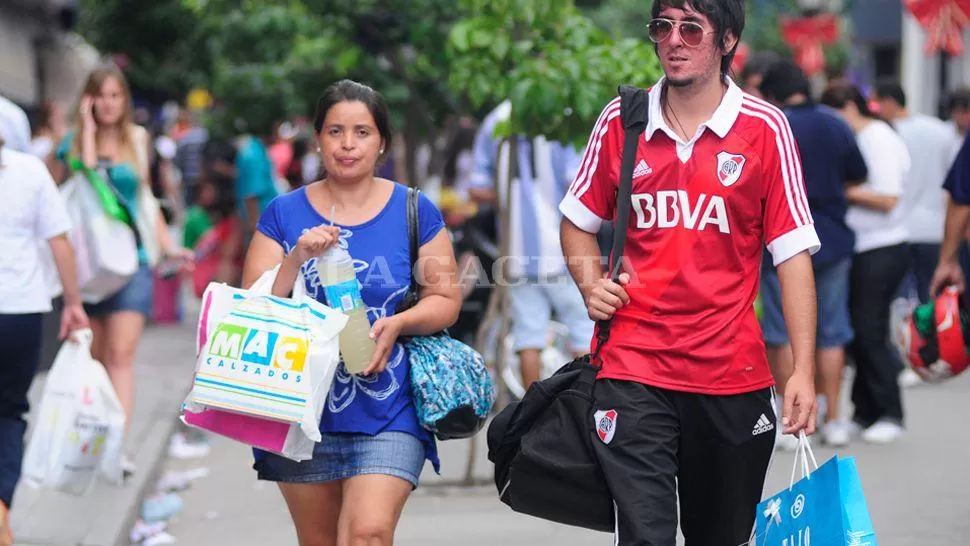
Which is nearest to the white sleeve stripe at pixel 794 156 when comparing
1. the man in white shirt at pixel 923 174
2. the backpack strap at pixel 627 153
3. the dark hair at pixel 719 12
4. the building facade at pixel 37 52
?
the dark hair at pixel 719 12

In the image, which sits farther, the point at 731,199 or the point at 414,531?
the point at 414,531

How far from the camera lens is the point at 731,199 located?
13.3 feet

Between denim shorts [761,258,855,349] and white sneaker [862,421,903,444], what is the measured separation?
66 centimetres

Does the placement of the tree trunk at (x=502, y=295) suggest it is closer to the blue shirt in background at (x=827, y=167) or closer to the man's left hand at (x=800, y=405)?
the blue shirt in background at (x=827, y=167)

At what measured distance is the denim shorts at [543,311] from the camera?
27.2 feet

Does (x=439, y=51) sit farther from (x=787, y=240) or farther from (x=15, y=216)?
(x=787, y=240)

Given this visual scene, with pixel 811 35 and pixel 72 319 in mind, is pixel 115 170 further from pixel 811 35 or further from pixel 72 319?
pixel 811 35

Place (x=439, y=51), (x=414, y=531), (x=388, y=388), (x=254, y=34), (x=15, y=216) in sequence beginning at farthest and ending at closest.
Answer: (x=254, y=34)
(x=439, y=51)
(x=414, y=531)
(x=15, y=216)
(x=388, y=388)

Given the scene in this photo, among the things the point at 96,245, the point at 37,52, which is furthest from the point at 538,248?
the point at 37,52

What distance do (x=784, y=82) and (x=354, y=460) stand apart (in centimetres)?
481

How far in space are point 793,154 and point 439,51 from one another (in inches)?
286

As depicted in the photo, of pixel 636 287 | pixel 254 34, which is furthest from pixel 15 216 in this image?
pixel 254 34

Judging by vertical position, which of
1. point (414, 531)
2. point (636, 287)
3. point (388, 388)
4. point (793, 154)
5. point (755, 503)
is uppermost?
point (793, 154)

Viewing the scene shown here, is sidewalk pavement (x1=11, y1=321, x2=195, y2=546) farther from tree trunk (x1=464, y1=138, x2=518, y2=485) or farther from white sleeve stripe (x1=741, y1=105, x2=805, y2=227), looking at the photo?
white sleeve stripe (x1=741, y1=105, x2=805, y2=227)
